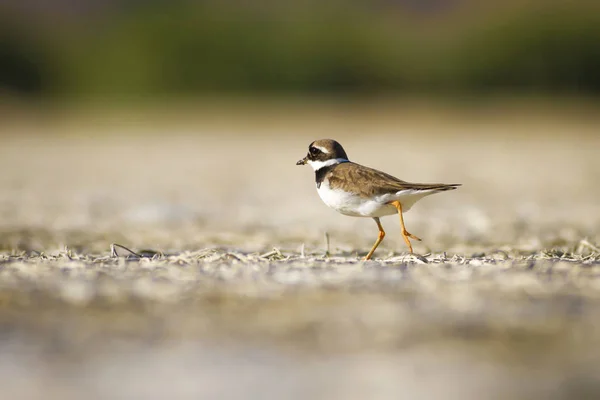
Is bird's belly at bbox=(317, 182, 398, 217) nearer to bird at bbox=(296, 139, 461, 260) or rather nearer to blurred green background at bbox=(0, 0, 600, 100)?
bird at bbox=(296, 139, 461, 260)

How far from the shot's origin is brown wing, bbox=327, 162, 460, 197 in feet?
20.2

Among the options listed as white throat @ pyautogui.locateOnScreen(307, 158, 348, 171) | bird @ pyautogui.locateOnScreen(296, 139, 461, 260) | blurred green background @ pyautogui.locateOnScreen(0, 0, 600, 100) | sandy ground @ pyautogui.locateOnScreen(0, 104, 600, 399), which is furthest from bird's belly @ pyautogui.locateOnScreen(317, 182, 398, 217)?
blurred green background @ pyautogui.locateOnScreen(0, 0, 600, 100)

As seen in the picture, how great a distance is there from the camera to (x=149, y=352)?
12.7 ft

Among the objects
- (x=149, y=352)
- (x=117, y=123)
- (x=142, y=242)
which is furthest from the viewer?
(x=117, y=123)

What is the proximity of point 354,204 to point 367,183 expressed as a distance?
177 mm

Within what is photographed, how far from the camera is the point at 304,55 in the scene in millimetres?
34375

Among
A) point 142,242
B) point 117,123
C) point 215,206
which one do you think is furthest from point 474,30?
point 142,242

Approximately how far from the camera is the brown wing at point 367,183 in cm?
617

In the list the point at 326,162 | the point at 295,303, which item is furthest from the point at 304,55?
the point at 295,303

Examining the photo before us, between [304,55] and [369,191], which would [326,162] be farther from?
[304,55]

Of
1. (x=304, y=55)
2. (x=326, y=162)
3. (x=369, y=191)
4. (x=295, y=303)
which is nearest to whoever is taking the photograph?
(x=295, y=303)

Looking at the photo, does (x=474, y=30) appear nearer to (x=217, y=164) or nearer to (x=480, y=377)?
(x=217, y=164)

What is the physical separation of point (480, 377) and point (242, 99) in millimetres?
30035

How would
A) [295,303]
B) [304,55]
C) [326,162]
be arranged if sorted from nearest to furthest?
[295,303] → [326,162] → [304,55]
